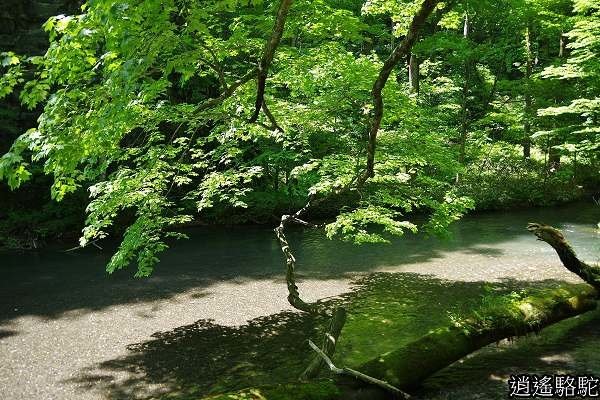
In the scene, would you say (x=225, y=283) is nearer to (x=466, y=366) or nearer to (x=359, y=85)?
(x=359, y=85)

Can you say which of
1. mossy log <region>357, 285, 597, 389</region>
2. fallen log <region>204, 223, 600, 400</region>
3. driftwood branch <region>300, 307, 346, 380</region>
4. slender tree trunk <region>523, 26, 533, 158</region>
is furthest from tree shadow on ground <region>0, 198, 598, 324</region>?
driftwood branch <region>300, 307, 346, 380</region>

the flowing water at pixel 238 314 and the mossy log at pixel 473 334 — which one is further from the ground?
the mossy log at pixel 473 334

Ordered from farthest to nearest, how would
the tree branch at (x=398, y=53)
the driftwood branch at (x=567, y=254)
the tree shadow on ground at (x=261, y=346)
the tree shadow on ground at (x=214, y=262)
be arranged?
1. the tree shadow on ground at (x=214, y=262)
2. the driftwood branch at (x=567, y=254)
3. the tree shadow on ground at (x=261, y=346)
4. the tree branch at (x=398, y=53)

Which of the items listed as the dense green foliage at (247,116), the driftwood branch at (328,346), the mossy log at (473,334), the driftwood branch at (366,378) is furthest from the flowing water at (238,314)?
the dense green foliage at (247,116)

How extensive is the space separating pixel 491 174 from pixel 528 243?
971 centimetres

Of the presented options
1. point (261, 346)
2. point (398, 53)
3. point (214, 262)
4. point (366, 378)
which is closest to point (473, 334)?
point (366, 378)

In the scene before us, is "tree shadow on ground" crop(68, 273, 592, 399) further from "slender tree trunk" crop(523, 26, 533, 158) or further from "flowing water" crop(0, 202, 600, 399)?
"slender tree trunk" crop(523, 26, 533, 158)

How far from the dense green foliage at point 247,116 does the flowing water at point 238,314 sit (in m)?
1.42

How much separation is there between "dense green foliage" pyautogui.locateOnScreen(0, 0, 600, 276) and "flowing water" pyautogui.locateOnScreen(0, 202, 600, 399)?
1424 millimetres

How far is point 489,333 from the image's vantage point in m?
6.61

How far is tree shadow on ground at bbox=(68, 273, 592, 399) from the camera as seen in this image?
6531 millimetres

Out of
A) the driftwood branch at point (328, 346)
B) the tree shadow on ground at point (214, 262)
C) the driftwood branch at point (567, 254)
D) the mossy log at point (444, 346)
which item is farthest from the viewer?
the tree shadow on ground at point (214, 262)

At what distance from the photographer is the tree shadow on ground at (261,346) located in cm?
653

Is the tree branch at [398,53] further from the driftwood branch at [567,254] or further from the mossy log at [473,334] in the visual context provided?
the driftwood branch at [567,254]
